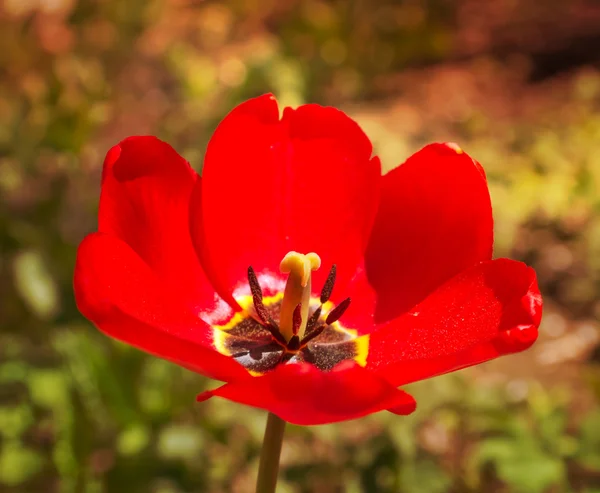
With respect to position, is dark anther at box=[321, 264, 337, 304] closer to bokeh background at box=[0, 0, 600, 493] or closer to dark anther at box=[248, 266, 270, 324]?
dark anther at box=[248, 266, 270, 324]

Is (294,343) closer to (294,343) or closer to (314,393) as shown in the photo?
(294,343)

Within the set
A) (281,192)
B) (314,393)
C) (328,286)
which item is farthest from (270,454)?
(281,192)

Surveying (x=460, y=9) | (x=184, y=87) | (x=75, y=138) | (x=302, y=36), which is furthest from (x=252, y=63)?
(x=460, y=9)

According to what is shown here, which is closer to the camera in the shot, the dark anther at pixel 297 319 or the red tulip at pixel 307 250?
the red tulip at pixel 307 250

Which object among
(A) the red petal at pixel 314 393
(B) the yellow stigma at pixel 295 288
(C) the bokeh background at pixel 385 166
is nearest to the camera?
(A) the red petal at pixel 314 393

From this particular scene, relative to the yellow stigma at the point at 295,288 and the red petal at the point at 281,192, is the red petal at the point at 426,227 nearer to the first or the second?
the red petal at the point at 281,192

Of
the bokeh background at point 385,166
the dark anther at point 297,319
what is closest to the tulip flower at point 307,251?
the dark anther at point 297,319

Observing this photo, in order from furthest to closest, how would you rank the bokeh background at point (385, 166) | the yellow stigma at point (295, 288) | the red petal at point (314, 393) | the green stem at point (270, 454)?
the bokeh background at point (385, 166) → the yellow stigma at point (295, 288) → the green stem at point (270, 454) → the red petal at point (314, 393)
